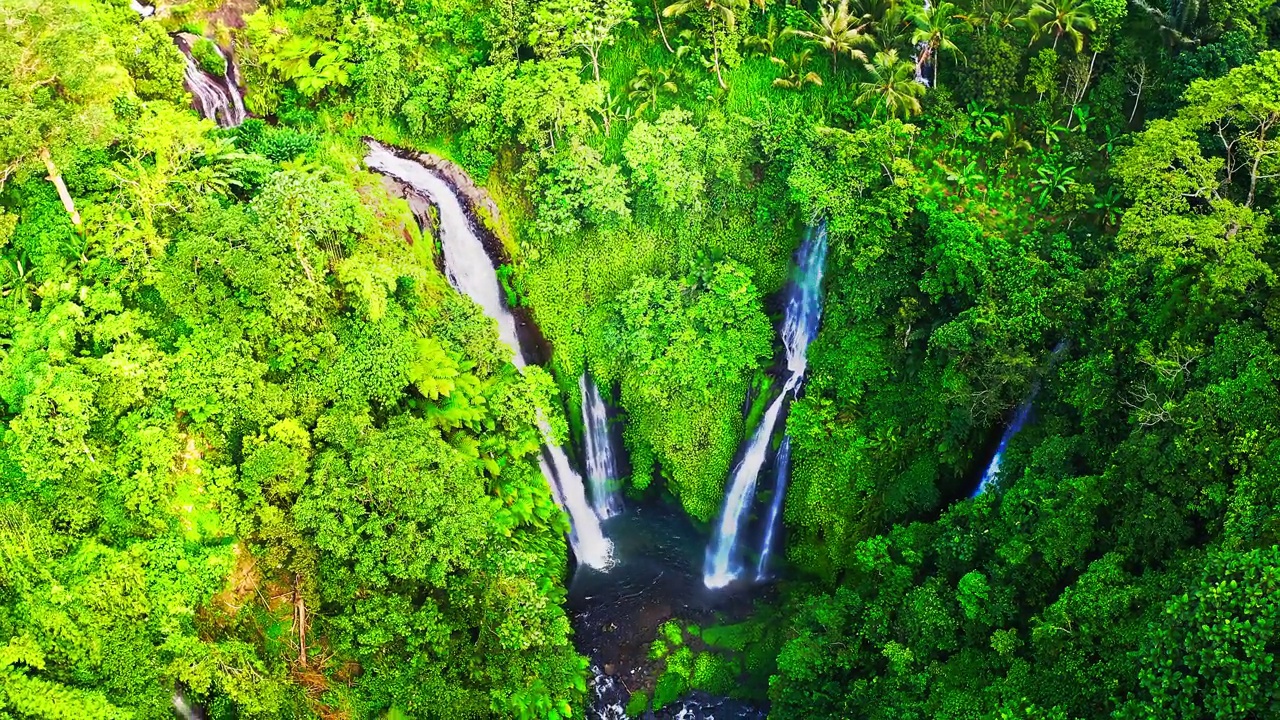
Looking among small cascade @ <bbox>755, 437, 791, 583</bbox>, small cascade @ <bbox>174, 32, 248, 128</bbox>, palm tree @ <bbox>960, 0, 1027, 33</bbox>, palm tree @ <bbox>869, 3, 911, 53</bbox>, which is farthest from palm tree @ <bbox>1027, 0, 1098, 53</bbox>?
small cascade @ <bbox>174, 32, 248, 128</bbox>

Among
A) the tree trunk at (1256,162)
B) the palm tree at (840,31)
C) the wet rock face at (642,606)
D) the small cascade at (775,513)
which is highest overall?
the palm tree at (840,31)

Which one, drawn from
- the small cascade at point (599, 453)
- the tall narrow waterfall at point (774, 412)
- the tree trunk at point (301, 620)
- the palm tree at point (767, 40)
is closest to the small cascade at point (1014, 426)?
the tall narrow waterfall at point (774, 412)

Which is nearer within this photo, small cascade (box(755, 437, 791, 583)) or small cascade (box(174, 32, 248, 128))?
small cascade (box(755, 437, 791, 583))

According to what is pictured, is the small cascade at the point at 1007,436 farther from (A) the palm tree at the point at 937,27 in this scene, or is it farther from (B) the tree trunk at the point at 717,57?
(B) the tree trunk at the point at 717,57

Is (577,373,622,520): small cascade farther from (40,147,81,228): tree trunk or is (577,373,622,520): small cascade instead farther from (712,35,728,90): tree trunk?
(40,147,81,228): tree trunk

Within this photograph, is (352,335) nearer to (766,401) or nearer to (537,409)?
(537,409)

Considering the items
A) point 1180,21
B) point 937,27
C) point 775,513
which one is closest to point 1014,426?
point 775,513

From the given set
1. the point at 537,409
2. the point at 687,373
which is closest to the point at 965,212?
the point at 687,373
